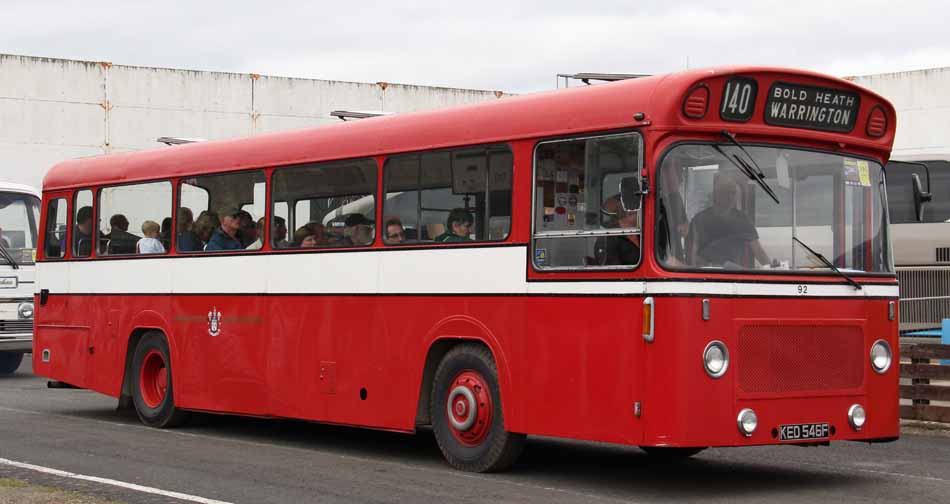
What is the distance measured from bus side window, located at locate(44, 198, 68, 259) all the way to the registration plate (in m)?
10.2

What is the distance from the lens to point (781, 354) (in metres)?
11.5

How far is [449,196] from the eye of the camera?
1305 centimetres

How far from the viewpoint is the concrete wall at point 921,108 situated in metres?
38.9

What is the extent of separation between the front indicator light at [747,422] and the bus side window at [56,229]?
1005 centimetres

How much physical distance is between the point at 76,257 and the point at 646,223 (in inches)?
366

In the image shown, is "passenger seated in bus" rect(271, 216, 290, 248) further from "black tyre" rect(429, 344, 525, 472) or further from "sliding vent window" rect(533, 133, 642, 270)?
"sliding vent window" rect(533, 133, 642, 270)

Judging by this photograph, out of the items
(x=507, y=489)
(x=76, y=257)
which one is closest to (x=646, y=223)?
(x=507, y=489)

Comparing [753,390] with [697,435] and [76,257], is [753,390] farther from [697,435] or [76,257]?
[76,257]

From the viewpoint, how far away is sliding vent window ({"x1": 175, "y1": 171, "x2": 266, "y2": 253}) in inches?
617

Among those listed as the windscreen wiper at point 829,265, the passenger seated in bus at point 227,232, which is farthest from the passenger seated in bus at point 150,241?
the windscreen wiper at point 829,265

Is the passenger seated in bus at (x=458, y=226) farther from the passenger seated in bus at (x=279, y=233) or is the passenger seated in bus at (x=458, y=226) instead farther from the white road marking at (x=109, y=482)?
the white road marking at (x=109, y=482)

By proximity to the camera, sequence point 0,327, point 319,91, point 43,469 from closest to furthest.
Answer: point 43,469 → point 0,327 → point 319,91

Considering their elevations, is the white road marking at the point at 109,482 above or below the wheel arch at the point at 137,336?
below

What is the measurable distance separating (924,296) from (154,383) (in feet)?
50.5
